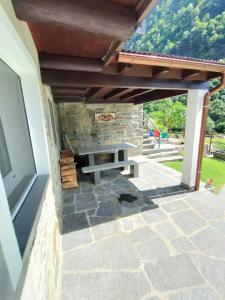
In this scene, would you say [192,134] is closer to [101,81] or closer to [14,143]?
[101,81]

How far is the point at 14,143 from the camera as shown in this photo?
1439 mm

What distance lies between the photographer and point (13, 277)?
0.63 m

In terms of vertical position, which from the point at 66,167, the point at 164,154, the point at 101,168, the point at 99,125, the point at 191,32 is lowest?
the point at 164,154

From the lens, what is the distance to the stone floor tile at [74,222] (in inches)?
100.0

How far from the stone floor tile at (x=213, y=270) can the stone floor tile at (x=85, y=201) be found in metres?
1.95

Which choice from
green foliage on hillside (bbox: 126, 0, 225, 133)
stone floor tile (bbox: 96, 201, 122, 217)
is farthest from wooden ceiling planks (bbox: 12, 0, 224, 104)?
green foliage on hillside (bbox: 126, 0, 225, 133)

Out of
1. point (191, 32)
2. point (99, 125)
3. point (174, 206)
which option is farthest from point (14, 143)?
point (191, 32)

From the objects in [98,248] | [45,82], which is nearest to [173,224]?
[98,248]

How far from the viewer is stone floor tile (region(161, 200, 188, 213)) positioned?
2.93m

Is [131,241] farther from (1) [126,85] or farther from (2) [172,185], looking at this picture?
(1) [126,85]

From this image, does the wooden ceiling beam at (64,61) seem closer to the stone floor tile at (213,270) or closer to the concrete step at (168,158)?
the stone floor tile at (213,270)

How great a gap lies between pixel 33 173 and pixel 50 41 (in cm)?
146

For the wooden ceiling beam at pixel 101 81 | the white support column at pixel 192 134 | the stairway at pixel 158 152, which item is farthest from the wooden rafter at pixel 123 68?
the stairway at pixel 158 152

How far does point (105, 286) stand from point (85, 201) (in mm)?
1818
